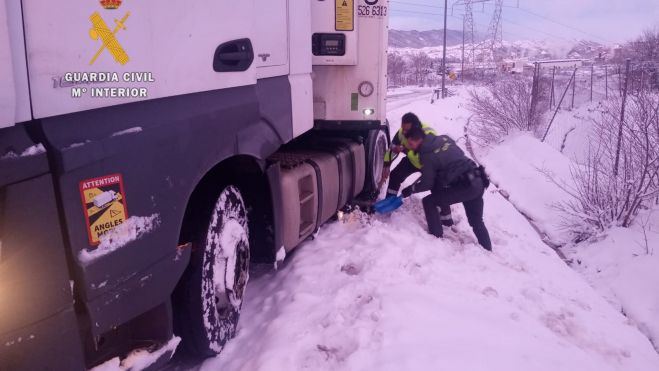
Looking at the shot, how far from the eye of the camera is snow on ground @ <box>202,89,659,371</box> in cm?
354

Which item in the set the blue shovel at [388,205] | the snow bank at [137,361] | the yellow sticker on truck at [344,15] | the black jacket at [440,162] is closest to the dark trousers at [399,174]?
the blue shovel at [388,205]

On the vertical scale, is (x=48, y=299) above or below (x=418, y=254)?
above

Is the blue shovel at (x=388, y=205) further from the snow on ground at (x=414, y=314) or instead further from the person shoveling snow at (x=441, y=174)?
the person shoveling snow at (x=441, y=174)

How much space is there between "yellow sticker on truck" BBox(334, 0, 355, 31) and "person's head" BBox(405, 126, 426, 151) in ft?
4.62

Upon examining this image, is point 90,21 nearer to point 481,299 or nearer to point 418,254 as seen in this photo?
point 481,299

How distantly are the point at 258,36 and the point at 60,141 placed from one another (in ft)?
6.29

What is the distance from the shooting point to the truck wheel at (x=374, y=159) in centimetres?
727

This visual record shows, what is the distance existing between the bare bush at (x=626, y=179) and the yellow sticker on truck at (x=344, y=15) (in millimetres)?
5709

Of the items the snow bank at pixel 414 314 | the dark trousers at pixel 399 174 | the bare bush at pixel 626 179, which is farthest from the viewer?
the bare bush at pixel 626 179

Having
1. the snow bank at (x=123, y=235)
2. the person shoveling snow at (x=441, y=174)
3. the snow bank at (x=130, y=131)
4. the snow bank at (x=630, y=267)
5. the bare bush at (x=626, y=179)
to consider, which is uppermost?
the snow bank at (x=130, y=131)

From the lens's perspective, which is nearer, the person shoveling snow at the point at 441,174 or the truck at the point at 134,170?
the truck at the point at 134,170

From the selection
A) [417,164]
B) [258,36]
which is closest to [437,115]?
[417,164]

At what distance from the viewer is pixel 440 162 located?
21.7ft

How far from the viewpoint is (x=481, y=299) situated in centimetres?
459
